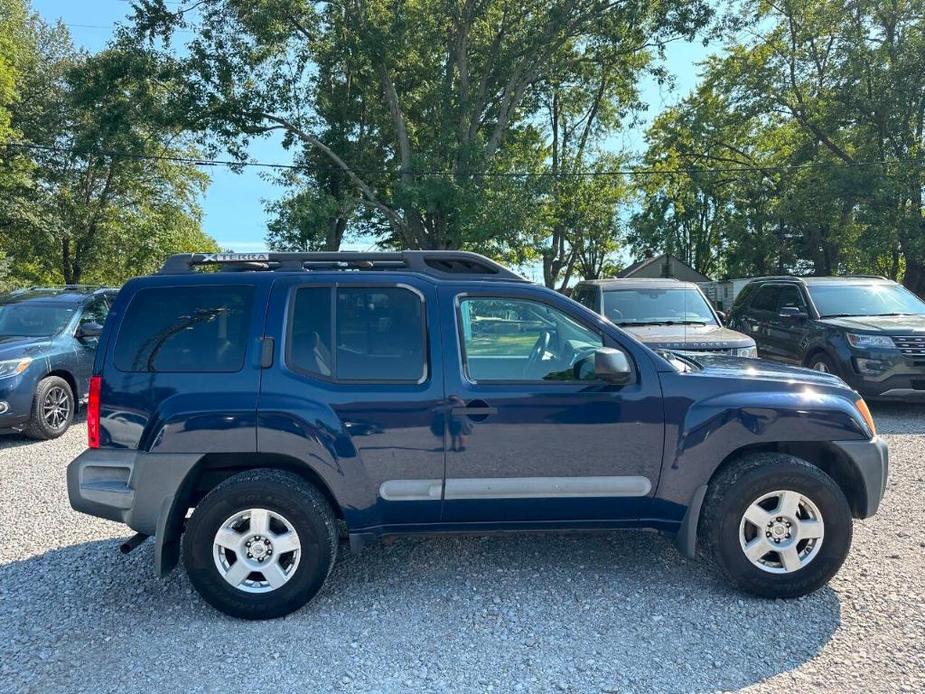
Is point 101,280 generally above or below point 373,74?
below

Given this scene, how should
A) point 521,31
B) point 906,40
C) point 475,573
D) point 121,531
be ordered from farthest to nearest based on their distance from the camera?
point 521,31
point 906,40
point 121,531
point 475,573

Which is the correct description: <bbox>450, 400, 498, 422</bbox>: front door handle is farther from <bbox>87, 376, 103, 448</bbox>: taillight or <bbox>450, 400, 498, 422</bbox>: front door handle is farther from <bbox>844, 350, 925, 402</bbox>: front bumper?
<bbox>844, 350, 925, 402</bbox>: front bumper

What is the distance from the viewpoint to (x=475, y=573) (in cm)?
400

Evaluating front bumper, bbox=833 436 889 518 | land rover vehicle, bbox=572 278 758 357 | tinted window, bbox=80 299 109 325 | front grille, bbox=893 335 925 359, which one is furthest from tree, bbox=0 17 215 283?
front bumper, bbox=833 436 889 518

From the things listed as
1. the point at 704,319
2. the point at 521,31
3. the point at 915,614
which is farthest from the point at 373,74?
the point at 915,614

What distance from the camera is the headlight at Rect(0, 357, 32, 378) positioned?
7156 millimetres

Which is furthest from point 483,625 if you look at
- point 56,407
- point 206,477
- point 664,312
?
point 56,407

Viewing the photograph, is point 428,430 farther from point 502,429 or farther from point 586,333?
point 586,333

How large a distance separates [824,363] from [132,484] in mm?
8568

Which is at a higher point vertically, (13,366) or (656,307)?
(656,307)

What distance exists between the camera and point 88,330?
7902 millimetres

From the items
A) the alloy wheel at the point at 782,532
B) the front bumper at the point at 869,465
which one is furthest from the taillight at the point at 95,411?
the front bumper at the point at 869,465

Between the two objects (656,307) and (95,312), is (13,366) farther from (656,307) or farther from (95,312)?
(656,307)

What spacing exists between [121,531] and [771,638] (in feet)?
14.0
